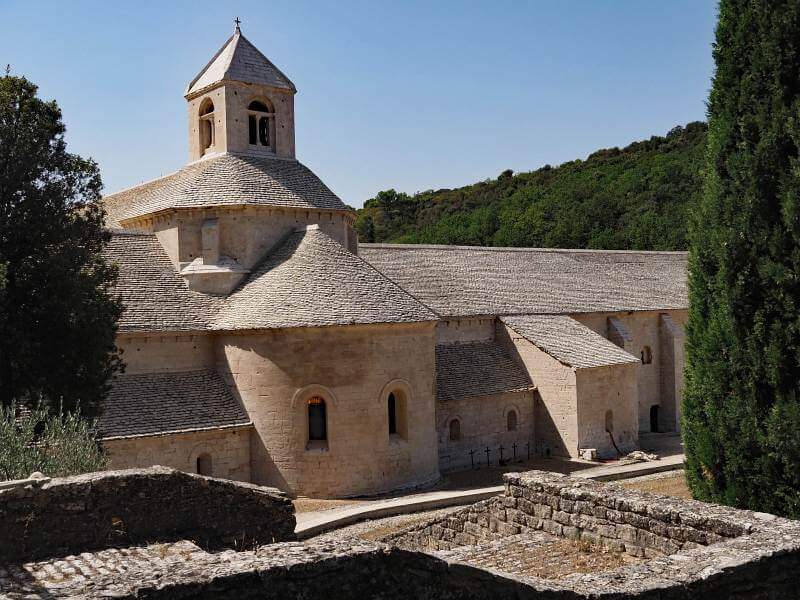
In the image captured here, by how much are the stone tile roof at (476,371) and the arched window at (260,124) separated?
360 inches

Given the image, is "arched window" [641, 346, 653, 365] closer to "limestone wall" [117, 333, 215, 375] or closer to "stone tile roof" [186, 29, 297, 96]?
"stone tile roof" [186, 29, 297, 96]

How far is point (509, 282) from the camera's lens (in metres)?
32.4

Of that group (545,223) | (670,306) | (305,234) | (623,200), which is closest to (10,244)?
(305,234)

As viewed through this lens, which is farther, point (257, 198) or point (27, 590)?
point (257, 198)

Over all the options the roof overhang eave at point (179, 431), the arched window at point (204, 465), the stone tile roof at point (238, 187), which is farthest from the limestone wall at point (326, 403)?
the stone tile roof at point (238, 187)

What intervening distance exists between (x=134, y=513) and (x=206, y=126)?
60.0 ft

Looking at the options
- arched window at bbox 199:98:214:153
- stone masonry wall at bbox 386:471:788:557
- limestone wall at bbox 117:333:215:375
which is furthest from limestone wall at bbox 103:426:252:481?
arched window at bbox 199:98:214:153

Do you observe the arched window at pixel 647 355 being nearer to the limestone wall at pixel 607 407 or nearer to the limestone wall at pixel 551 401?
the limestone wall at pixel 607 407

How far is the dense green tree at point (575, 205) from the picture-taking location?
232 ft

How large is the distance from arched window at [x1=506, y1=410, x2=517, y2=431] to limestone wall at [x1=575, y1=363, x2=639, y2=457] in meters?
2.18

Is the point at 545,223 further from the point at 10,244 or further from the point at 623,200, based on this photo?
the point at 10,244

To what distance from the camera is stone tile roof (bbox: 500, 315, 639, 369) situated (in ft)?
87.7

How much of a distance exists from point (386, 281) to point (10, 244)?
422 inches

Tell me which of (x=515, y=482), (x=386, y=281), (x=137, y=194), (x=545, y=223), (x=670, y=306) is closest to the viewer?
(x=515, y=482)
